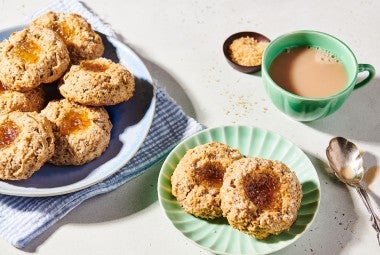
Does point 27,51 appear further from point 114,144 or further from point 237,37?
point 237,37

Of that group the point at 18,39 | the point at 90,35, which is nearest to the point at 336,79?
the point at 90,35

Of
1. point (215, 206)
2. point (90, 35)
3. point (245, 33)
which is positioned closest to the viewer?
point (215, 206)

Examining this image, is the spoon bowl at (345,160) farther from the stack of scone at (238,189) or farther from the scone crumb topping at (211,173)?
the scone crumb topping at (211,173)

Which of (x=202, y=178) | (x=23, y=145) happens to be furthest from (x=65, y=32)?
(x=202, y=178)

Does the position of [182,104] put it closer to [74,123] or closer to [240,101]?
[240,101]

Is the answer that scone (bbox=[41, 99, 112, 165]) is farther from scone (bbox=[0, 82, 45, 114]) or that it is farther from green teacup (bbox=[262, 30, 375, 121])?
green teacup (bbox=[262, 30, 375, 121])

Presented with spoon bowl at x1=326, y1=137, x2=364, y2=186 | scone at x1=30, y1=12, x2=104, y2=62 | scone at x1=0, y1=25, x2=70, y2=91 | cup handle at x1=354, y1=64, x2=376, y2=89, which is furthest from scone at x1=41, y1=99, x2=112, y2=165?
cup handle at x1=354, y1=64, x2=376, y2=89

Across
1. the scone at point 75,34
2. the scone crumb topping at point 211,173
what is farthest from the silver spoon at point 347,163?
the scone at point 75,34
